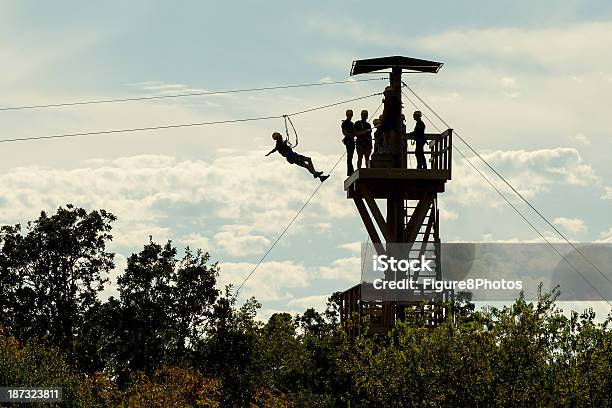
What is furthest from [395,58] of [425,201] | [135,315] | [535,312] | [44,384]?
[135,315]

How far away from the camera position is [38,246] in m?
72.4

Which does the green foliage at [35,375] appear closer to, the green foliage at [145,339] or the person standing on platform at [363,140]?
the green foliage at [145,339]

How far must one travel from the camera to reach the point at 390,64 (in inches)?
1667

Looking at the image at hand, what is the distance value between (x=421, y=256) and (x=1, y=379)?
17371 mm

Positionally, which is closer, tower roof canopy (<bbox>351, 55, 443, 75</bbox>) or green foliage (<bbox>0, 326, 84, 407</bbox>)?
tower roof canopy (<bbox>351, 55, 443, 75</bbox>)

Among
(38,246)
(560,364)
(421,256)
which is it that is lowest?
(560,364)

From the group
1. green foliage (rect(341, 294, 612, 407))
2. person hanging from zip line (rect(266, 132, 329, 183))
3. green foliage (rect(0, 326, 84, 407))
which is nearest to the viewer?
green foliage (rect(341, 294, 612, 407))

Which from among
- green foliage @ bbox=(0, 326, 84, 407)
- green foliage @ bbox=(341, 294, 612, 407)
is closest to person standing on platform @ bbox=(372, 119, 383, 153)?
green foliage @ bbox=(341, 294, 612, 407)

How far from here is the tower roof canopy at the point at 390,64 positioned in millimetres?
42125

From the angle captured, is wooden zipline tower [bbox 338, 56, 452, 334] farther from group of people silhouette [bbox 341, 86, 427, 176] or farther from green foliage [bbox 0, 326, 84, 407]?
green foliage [bbox 0, 326, 84, 407]

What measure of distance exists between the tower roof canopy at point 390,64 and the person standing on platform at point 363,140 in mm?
1518

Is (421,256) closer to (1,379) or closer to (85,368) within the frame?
(1,379)

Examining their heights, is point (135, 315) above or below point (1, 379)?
above

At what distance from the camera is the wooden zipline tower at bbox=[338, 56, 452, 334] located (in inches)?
1651
